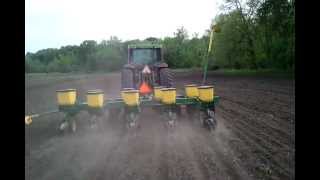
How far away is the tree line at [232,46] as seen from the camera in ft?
9.48

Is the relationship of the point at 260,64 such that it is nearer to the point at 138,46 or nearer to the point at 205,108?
the point at 205,108

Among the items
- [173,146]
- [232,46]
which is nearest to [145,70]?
[232,46]

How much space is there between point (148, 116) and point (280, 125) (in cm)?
173

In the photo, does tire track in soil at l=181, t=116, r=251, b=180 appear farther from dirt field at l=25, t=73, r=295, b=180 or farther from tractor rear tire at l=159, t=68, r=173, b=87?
tractor rear tire at l=159, t=68, r=173, b=87

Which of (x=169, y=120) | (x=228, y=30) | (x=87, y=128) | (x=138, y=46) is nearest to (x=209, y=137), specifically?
(x=169, y=120)

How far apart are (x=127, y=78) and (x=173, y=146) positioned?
1.93 meters

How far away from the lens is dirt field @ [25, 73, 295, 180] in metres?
2.72

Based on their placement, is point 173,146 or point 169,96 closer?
point 173,146

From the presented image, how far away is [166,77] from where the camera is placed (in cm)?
536

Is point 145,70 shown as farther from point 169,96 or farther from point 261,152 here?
point 261,152

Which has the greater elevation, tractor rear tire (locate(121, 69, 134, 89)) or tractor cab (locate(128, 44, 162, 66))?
tractor cab (locate(128, 44, 162, 66))

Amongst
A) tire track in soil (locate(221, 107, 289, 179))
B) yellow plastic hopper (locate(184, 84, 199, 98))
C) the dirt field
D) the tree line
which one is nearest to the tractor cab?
the dirt field
